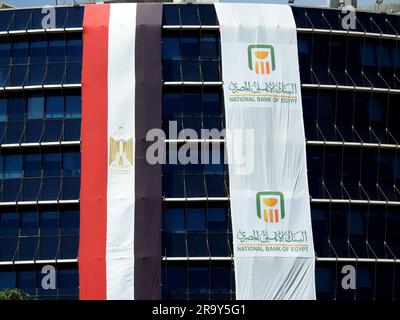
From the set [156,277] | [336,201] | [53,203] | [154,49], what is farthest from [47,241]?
[336,201]

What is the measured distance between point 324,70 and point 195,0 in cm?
1437

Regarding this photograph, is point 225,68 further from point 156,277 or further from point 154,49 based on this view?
point 156,277

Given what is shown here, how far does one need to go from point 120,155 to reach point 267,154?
412 inches

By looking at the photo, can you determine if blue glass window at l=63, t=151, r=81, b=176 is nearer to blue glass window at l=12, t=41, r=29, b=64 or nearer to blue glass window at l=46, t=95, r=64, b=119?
blue glass window at l=46, t=95, r=64, b=119

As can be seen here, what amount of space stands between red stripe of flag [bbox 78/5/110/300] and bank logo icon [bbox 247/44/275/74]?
34.6 ft

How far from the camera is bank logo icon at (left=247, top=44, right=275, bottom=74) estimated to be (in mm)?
73812

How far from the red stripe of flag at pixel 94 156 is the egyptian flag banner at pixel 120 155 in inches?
2.7

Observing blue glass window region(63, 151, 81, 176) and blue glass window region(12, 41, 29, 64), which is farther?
blue glass window region(12, 41, 29, 64)

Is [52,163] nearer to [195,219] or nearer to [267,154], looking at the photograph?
[195,219]

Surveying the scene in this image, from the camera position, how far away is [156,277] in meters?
69.5

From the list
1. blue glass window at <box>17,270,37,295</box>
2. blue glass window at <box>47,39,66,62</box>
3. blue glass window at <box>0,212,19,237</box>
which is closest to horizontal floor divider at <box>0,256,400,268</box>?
blue glass window at <box>17,270,37,295</box>

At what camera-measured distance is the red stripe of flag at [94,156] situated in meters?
70.2

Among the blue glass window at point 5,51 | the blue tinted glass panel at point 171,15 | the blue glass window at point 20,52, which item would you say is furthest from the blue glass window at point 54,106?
the blue tinted glass panel at point 171,15

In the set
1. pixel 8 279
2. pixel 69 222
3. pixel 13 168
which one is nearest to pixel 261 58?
pixel 69 222
